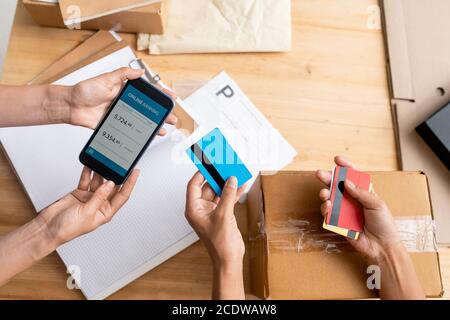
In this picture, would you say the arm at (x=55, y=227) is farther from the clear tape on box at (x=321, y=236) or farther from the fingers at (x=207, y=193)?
the clear tape on box at (x=321, y=236)

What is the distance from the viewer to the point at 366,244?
563 millimetres

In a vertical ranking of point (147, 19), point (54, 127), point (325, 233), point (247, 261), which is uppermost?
point (147, 19)

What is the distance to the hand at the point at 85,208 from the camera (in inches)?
22.4

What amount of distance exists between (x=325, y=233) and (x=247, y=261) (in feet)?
0.57

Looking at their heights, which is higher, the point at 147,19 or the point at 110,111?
the point at 147,19

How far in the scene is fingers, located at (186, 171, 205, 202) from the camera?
55 cm

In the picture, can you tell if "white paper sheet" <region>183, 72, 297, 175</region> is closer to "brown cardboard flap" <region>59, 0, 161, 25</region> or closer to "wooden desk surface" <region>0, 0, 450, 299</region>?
"wooden desk surface" <region>0, 0, 450, 299</region>

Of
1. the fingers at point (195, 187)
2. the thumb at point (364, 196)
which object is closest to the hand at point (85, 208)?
the fingers at point (195, 187)

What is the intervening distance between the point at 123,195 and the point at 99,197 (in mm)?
39

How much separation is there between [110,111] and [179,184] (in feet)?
0.58

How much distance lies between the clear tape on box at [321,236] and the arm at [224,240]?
2.3 inches
